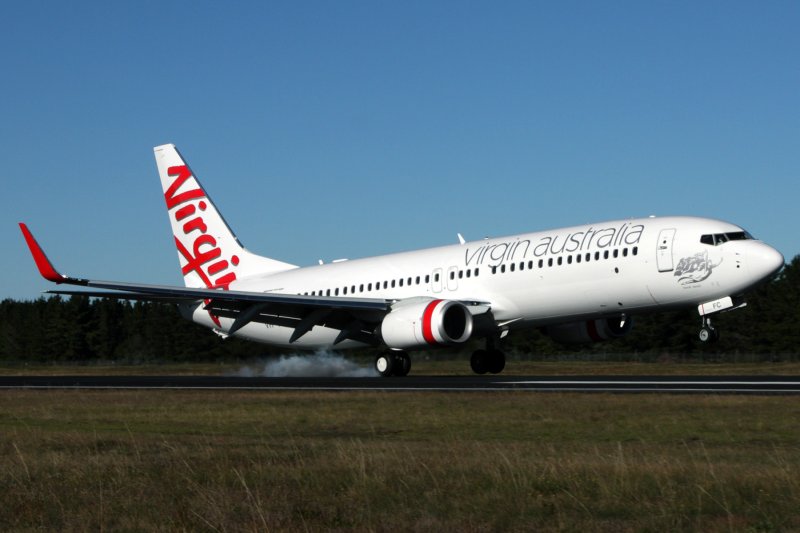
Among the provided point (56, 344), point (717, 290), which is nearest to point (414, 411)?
point (717, 290)

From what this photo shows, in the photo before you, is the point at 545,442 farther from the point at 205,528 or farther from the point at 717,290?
the point at 717,290

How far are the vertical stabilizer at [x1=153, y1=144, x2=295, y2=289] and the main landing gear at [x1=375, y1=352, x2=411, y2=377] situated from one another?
1011cm

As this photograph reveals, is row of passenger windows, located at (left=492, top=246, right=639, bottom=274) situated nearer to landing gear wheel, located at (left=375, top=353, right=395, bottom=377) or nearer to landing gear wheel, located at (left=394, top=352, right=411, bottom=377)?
landing gear wheel, located at (left=394, top=352, right=411, bottom=377)

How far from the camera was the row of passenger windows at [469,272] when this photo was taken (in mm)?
32250

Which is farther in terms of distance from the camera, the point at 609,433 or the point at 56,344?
the point at 56,344

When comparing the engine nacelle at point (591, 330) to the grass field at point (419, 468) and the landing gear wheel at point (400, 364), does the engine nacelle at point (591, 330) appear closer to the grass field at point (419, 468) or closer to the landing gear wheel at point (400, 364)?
the landing gear wheel at point (400, 364)

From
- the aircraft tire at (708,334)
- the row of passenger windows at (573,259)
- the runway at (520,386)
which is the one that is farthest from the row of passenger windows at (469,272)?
the runway at (520,386)

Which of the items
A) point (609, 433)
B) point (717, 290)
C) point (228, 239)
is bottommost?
point (609, 433)

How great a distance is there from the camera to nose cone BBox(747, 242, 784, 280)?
99.6 feet

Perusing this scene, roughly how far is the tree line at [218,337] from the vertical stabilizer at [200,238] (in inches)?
351

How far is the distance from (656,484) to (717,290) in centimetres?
2129

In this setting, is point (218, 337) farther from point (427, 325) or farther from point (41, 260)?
point (427, 325)

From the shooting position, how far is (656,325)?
9762 cm

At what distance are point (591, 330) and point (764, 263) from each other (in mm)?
7800
